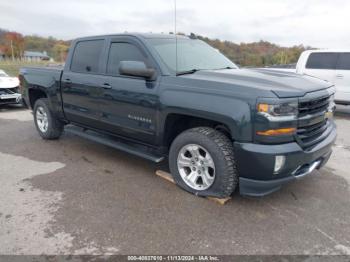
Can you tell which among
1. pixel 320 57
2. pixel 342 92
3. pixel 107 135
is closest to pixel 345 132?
pixel 342 92

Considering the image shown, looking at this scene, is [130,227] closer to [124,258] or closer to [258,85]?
[124,258]

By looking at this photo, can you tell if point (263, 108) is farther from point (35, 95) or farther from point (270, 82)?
point (35, 95)

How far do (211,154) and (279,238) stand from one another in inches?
40.9

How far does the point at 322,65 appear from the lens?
944 cm

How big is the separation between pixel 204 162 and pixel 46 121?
12.4 ft

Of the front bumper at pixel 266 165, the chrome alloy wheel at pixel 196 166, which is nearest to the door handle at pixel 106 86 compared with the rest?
the chrome alloy wheel at pixel 196 166

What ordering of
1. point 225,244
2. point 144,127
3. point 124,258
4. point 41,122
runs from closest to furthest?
point 124,258, point 225,244, point 144,127, point 41,122

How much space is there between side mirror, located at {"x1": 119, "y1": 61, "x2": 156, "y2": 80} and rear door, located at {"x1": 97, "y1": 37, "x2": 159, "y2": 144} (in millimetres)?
117

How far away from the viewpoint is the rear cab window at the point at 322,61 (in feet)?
30.4

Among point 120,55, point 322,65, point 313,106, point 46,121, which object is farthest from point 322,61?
point 46,121

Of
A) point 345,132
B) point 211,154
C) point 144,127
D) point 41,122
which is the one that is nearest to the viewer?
point 211,154

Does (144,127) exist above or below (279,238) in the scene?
above

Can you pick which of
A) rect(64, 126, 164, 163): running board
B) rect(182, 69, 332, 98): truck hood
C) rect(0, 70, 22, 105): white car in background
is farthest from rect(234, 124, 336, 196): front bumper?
rect(0, 70, 22, 105): white car in background

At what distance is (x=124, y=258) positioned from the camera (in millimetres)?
2510
